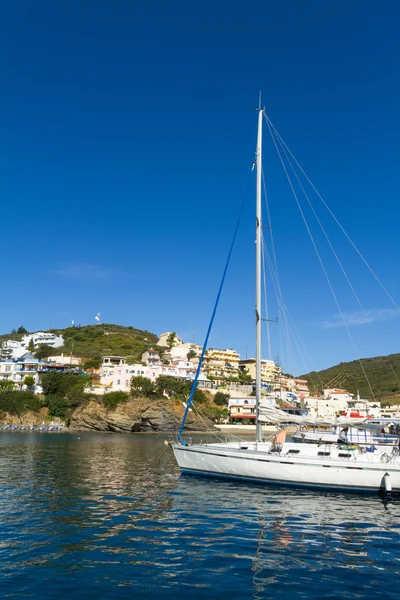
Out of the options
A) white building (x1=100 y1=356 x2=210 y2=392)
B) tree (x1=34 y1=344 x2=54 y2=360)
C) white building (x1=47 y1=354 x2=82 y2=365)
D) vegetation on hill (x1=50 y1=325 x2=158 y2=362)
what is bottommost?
white building (x1=100 y1=356 x2=210 y2=392)

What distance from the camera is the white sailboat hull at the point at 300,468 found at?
2338cm

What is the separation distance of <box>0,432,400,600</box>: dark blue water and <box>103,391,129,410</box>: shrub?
63222mm

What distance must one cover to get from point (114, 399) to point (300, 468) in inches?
2672

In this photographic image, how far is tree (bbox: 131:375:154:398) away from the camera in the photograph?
9231 centimetres

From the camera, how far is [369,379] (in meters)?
172

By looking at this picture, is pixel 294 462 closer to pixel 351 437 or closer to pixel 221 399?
pixel 351 437

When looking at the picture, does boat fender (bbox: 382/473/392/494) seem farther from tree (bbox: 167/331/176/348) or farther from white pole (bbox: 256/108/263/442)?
tree (bbox: 167/331/176/348)

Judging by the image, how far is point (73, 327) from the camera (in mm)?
190875

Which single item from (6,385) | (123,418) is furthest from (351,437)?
(6,385)

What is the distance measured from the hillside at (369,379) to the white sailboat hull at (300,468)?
125362 mm

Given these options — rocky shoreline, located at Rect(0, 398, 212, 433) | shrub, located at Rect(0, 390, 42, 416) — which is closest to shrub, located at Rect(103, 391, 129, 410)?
rocky shoreline, located at Rect(0, 398, 212, 433)

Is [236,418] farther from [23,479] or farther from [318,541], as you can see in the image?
[318,541]

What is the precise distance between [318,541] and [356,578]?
3.19m

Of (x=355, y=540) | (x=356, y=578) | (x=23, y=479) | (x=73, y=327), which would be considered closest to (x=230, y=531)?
(x=355, y=540)
